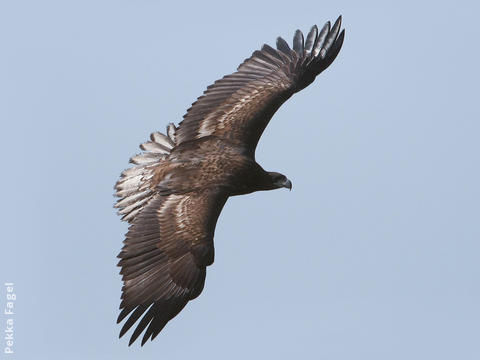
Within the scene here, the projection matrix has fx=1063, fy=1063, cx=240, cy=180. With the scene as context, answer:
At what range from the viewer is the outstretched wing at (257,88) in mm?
13625

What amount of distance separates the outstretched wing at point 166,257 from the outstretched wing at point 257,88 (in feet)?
3.79

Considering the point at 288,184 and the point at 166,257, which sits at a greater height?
the point at 288,184

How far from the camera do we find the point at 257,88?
1411cm

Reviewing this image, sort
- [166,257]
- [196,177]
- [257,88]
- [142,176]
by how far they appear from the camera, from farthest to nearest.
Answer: [257,88] < [142,176] < [196,177] < [166,257]

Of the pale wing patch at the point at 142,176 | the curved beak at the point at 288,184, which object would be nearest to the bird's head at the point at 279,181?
the curved beak at the point at 288,184

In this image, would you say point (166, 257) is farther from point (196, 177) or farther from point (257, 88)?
point (257, 88)

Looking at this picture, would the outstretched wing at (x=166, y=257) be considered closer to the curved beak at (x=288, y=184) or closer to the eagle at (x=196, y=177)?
the eagle at (x=196, y=177)

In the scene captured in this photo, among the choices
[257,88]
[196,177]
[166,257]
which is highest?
[257,88]

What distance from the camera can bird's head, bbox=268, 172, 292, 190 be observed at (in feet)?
46.2

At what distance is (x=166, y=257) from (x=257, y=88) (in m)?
3.01

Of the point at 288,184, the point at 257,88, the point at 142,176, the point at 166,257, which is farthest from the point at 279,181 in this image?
the point at 166,257

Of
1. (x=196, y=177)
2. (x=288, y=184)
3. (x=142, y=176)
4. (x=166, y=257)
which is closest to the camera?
(x=166, y=257)

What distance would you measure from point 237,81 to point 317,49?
1315 mm

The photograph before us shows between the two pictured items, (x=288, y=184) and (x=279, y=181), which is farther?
(x=288, y=184)
